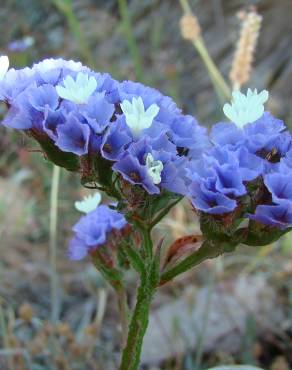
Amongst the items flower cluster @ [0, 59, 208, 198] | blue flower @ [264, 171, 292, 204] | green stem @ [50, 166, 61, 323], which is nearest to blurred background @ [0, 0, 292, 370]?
green stem @ [50, 166, 61, 323]

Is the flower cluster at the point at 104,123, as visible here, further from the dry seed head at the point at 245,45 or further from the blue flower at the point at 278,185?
the dry seed head at the point at 245,45

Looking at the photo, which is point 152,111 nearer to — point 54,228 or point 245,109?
point 245,109

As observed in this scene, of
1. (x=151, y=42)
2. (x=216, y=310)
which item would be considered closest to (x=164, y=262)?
(x=216, y=310)

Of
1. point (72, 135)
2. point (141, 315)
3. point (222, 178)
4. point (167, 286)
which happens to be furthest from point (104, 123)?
point (167, 286)

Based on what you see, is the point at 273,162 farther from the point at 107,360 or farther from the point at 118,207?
the point at 107,360

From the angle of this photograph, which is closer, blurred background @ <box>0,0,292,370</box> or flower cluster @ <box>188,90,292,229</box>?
flower cluster @ <box>188,90,292,229</box>

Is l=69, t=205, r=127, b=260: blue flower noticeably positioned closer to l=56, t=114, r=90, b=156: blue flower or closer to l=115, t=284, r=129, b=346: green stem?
l=115, t=284, r=129, b=346: green stem

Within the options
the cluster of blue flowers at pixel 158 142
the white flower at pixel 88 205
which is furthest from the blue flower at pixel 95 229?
the cluster of blue flowers at pixel 158 142
